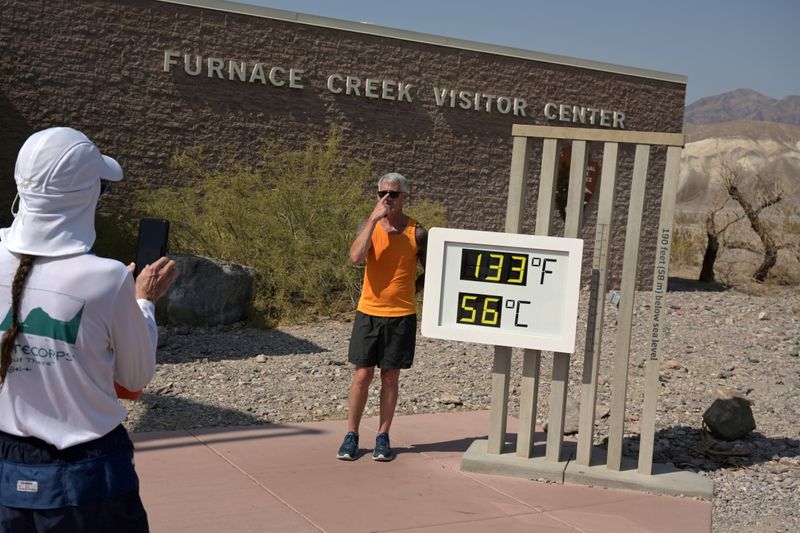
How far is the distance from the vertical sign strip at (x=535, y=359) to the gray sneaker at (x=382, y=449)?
919mm

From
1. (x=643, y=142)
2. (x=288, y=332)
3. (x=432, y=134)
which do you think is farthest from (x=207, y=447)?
(x=432, y=134)

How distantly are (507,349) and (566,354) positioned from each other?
1.34 ft

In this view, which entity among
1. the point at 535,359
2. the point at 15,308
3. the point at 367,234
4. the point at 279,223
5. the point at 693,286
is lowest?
the point at 535,359

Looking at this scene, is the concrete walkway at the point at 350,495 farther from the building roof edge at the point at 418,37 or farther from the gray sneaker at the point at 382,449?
the building roof edge at the point at 418,37

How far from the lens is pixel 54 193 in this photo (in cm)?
270

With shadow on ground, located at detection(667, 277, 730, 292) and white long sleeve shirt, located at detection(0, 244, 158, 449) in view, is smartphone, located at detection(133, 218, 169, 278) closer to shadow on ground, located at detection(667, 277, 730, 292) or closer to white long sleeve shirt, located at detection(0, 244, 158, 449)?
white long sleeve shirt, located at detection(0, 244, 158, 449)

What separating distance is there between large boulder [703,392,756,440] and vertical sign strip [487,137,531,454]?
6.81 feet

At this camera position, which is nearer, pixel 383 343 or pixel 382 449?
pixel 383 343

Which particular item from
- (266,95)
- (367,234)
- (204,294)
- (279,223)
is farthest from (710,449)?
(266,95)

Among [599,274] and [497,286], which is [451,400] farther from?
[599,274]

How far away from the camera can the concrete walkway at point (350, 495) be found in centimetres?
547

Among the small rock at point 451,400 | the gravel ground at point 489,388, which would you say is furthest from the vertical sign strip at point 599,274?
the small rock at point 451,400

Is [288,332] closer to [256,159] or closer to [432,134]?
[256,159]

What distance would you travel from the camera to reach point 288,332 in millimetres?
12531
